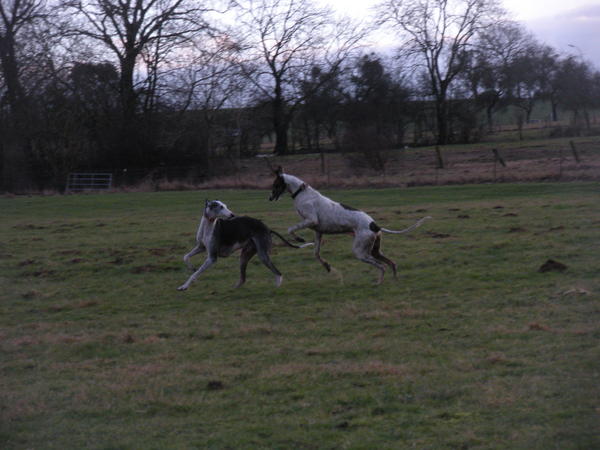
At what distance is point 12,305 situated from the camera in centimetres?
1094

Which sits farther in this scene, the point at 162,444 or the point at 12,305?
the point at 12,305

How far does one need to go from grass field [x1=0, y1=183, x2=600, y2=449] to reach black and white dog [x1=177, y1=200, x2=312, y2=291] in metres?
0.49

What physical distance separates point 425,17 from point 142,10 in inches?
887

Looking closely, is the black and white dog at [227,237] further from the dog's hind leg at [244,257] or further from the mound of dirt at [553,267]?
the mound of dirt at [553,267]

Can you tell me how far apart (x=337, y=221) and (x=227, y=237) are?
170 cm

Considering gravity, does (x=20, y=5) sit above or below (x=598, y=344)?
above

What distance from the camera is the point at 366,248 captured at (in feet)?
36.5

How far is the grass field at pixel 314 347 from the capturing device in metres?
5.39

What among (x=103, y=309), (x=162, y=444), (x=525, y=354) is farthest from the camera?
(x=103, y=309)

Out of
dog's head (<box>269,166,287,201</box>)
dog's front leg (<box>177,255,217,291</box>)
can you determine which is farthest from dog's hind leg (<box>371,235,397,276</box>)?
dog's front leg (<box>177,255,217,291</box>)

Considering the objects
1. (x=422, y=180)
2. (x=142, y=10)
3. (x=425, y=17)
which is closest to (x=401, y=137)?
(x=425, y=17)

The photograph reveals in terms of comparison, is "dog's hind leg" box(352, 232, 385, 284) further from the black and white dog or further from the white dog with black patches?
the black and white dog

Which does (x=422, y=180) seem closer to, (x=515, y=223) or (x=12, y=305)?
(x=515, y=223)

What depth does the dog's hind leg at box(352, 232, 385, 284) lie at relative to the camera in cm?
1105
